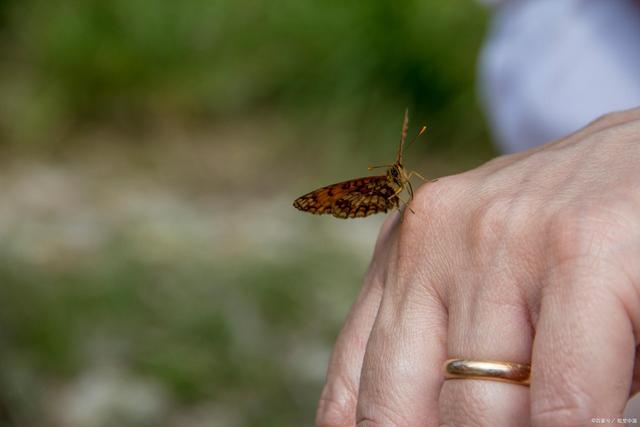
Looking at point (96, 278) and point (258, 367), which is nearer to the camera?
point (258, 367)

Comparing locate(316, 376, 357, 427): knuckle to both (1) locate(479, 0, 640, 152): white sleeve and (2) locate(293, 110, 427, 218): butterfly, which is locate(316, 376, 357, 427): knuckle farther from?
(1) locate(479, 0, 640, 152): white sleeve

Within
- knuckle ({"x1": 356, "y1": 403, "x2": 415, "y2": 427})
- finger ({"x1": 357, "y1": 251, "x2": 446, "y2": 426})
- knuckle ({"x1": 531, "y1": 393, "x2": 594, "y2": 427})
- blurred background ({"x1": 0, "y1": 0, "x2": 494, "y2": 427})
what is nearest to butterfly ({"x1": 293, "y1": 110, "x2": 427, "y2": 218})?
finger ({"x1": 357, "y1": 251, "x2": 446, "y2": 426})

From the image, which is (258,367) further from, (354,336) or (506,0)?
(354,336)

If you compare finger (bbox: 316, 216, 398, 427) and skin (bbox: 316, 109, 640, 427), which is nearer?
skin (bbox: 316, 109, 640, 427)

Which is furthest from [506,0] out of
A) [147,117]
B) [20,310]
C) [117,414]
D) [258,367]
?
[147,117]

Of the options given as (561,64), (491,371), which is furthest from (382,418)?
(561,64)

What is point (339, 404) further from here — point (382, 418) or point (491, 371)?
→ point (491, 371)

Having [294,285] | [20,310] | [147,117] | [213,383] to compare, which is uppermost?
[147,117]
